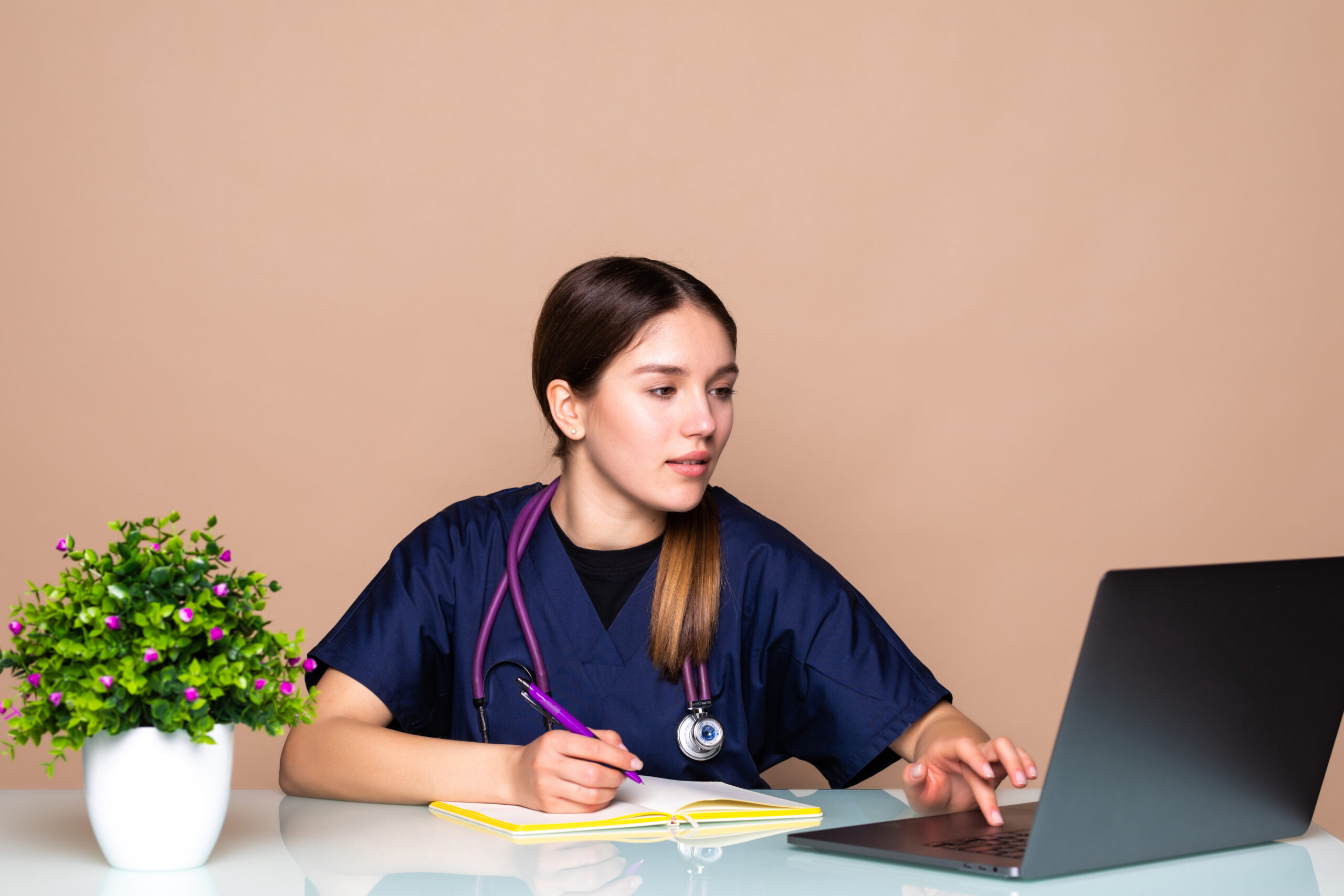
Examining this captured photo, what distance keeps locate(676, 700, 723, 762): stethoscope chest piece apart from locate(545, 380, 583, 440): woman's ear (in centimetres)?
42

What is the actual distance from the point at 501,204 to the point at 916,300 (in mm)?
893

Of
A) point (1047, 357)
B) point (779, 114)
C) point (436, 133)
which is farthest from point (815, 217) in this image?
point (436, 133)

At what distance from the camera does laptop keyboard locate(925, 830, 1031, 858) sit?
1021 mm

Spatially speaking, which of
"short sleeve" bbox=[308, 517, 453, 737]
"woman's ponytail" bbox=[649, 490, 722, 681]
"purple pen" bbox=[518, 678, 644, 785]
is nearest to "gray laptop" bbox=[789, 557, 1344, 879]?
"purple pen" bbox=[518, 678, 644, 785]

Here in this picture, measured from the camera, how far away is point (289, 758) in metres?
1.37

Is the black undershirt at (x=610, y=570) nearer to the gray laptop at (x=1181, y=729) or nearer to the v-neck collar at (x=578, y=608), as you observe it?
the v-neck collar at (x=578, y=608)

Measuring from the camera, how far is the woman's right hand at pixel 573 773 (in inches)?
46.1

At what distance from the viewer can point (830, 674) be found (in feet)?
5.30

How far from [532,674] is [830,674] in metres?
0.38

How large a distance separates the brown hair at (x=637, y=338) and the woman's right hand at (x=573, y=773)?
42 cm

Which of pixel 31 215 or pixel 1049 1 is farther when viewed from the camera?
pixel 1049 1

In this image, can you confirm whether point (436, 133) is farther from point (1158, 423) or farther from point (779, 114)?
point (1158, 423)

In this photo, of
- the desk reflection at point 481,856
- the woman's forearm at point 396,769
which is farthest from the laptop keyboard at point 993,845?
the woman's forearm at point 396,769

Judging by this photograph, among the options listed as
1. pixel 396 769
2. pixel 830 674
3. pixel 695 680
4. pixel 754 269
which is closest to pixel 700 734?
pixel 695 680
